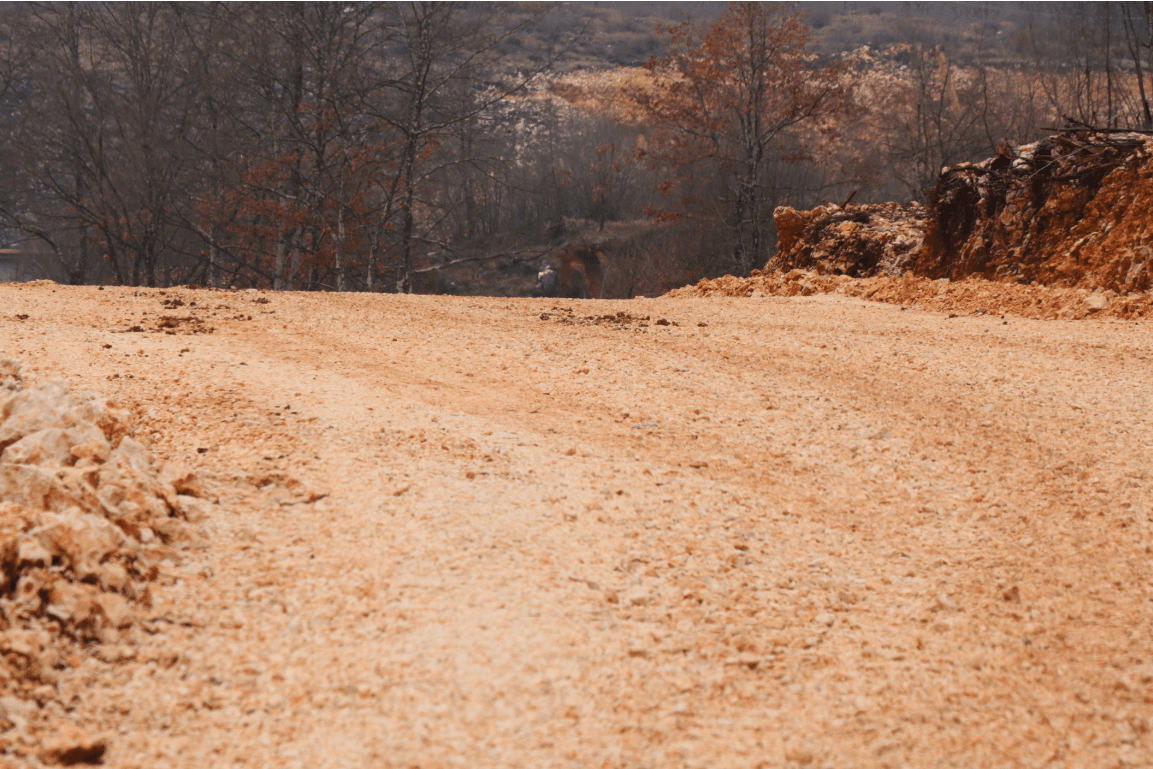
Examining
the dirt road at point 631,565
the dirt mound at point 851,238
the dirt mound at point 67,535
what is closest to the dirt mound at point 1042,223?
the dirt mound at point 851,238

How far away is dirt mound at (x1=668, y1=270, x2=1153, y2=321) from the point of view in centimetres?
693

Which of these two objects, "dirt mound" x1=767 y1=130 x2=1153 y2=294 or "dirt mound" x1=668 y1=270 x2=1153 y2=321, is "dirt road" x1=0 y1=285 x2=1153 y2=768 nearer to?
"dirt mound" x1=668 y1=270 x2=1153 y2=321

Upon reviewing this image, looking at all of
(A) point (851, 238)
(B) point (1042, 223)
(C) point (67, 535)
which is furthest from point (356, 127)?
(C) point (67, 535)

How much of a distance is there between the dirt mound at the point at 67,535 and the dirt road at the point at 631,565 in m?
0.08

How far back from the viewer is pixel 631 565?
2844 millimetres

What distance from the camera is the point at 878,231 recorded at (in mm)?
10266

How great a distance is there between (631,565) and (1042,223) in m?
7.20

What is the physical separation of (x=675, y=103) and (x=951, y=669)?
19450mm

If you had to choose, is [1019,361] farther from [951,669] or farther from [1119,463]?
[951,669]

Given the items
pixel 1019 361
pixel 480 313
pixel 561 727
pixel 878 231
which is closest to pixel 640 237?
pixel 878 231

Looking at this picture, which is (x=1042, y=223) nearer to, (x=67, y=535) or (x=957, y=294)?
(x=957, y=294)

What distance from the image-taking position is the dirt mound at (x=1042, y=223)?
7258 millimetres

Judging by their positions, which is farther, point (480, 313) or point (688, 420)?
point (480, 313)

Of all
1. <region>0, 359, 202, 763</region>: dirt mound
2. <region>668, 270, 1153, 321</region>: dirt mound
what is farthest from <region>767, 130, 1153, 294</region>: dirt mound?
<region>0, 359, 202, 763</region>: dirt mound
